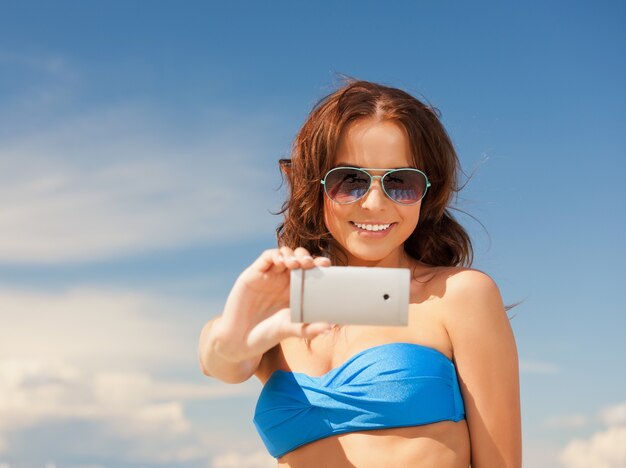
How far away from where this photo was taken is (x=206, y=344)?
5531 millimetres

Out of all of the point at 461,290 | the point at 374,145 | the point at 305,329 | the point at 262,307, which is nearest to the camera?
the point at 305,329

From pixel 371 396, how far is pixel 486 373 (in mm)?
747

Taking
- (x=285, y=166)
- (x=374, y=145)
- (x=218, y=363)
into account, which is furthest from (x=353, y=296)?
(x=285, y=166)

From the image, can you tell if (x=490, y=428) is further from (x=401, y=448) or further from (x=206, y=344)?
(x=206, y=344)

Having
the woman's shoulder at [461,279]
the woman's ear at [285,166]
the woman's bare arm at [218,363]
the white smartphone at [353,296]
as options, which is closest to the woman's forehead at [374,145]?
the woman's ear at [285,166]

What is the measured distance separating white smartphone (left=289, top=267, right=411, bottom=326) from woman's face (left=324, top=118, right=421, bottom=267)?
1.38 meters

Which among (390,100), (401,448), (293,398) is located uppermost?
(390,100)

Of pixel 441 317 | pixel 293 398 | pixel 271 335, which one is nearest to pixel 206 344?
pixel 293 398

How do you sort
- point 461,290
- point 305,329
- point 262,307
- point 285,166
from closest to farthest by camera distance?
point 305,329, point 262,307, point 461,290, point 285,166

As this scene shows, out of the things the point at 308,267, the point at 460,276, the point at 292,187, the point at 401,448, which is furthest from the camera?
the point at 292,187

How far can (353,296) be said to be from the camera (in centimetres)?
441

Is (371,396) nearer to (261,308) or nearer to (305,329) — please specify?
(261,308)

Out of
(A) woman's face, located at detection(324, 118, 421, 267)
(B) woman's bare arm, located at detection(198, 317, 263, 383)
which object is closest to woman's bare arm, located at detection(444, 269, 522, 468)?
(A) woman's face, located at detection(324, 118, 421, 267)

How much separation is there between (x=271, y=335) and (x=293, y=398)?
49.6 inches
